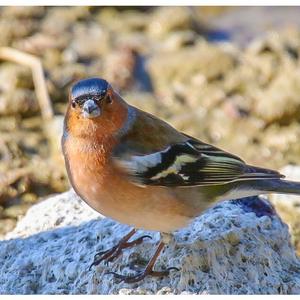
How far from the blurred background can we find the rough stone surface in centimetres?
122

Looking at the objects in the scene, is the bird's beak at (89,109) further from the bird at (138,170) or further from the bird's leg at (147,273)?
the bird's leg at (147,273)

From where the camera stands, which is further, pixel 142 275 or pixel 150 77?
pixel 150 77

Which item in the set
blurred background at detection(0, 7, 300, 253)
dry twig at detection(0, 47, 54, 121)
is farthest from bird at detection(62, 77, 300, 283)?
dry twig at detection(0, 47, 54, 121)

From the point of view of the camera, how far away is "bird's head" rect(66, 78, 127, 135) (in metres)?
4.75

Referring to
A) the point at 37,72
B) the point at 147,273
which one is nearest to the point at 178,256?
the point at 147,273

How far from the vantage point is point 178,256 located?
5.02 meters

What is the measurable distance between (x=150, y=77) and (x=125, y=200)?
14.0ft

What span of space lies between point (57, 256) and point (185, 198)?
34.3 inches

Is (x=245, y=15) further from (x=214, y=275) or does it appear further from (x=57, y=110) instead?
(x=214, y=275)

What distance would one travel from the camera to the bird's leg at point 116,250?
16.5 feet

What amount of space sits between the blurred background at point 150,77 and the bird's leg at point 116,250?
1634 millimetres

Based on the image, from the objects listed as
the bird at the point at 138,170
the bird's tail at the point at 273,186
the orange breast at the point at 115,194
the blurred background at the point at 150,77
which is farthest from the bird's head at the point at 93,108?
the blurred background at the point at 150,77

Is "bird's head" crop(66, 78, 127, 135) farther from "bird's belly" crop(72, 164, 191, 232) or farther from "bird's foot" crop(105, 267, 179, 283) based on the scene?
"bird's foot" crop(105, 267, 179, 283)

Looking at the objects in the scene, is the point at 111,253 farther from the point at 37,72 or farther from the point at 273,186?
the point at 37,72
